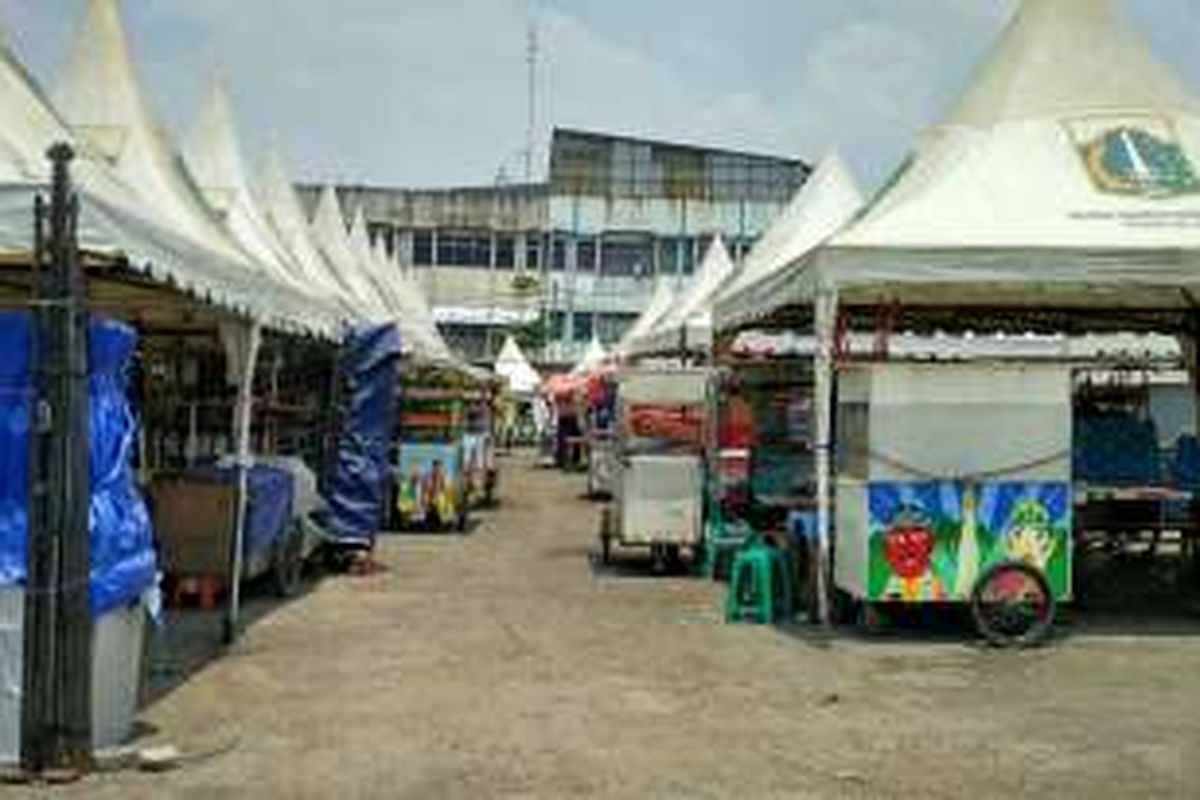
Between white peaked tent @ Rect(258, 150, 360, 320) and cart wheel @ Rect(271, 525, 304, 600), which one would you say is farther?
white peaked tent @ Rect(258, 150, 360, 320)

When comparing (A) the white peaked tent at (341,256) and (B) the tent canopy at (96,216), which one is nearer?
(B) the tent canopy at (96,216)

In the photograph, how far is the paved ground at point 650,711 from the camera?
30.5 feet

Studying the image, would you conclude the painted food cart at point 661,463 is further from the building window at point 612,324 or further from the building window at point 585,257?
the building window at point 585,257

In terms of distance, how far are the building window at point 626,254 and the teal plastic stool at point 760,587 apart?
240 ft

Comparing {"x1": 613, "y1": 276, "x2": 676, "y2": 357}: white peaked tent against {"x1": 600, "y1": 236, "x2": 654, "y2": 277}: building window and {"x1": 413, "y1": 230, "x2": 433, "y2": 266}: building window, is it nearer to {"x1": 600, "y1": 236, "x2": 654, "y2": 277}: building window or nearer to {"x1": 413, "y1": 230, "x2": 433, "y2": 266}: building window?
{"x1": 600, "y1": 236, "x2": 654, "y2": 277}: building window

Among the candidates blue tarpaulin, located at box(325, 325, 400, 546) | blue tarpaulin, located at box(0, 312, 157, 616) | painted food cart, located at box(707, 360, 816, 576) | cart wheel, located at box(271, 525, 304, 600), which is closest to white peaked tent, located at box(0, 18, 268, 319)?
blue tarpaulin, located at box(0, 312, 157, 616)

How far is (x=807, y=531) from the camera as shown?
1695cm

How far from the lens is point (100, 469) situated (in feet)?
32.2

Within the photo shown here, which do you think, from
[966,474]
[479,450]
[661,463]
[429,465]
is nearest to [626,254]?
[479,450]

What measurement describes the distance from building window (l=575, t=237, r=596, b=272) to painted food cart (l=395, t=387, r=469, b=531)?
61351 mm

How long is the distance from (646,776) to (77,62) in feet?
53.6

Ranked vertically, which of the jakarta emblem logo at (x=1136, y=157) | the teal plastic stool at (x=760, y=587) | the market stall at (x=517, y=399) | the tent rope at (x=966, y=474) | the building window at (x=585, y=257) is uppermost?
the building window at (x=585, y=257)

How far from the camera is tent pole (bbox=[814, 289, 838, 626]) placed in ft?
51.6

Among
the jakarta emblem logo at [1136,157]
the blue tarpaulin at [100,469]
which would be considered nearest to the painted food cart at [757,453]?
the jakarta emblem logo at [1136,157]
